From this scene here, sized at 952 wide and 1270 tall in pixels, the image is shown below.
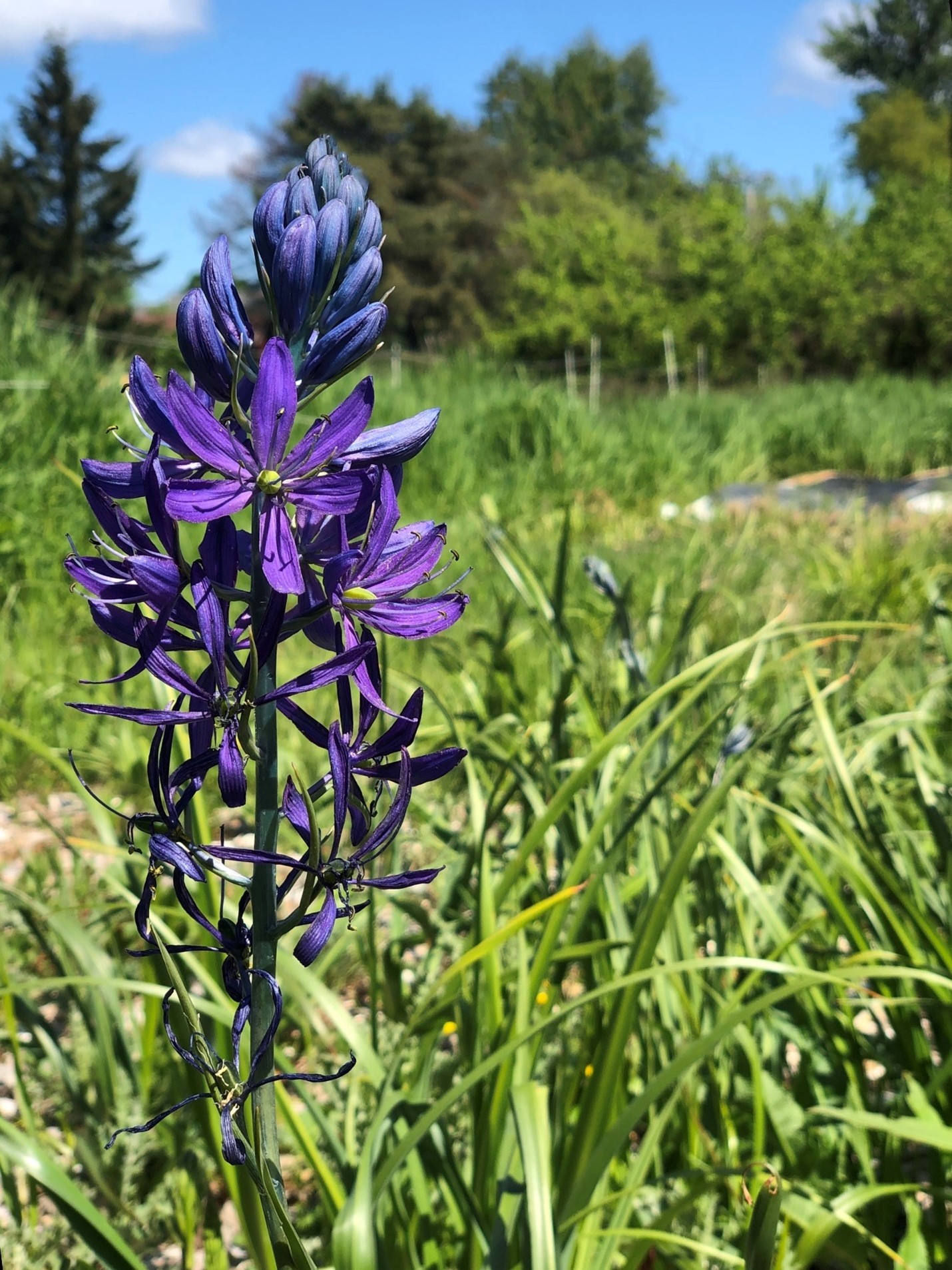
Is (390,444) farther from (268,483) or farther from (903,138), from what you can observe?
(903,138)

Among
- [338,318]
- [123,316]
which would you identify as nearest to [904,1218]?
[338,318]

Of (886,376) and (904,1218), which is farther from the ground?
(886,376)

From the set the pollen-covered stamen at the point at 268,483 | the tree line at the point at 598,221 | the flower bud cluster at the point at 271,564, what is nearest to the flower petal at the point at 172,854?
the flower bud cluster at the point at 271,564

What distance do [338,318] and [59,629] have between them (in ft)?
10.9

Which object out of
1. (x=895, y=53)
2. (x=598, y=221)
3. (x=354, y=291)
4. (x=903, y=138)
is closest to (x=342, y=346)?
(x=354, y=291)

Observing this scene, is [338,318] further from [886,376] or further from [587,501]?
[886,376]

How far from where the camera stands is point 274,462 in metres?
0.70

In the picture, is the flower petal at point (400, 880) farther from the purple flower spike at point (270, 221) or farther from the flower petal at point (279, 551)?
the purple flower spike at point (270, 221)

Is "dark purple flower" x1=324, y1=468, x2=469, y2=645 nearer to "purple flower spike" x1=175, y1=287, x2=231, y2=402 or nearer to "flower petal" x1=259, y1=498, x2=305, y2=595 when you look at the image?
"flower petal" x1=259, y1=498, x2=305, y2=595

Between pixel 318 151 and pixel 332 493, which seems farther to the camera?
pixel 318 151

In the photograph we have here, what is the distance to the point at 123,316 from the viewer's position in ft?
110

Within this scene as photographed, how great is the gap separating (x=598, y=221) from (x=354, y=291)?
95.1ft

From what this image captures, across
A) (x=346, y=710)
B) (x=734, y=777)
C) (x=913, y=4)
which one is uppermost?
(x=913, y=4)

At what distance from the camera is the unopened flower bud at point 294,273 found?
704 millimetres
